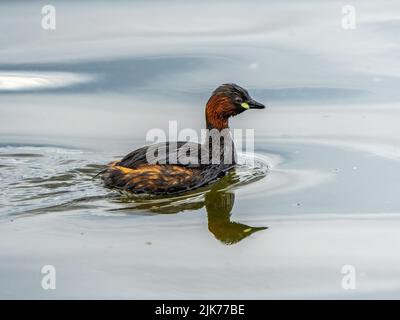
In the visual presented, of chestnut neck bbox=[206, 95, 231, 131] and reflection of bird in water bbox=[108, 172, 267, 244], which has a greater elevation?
chestnut neck bbox=[206, 95, 231, 131]

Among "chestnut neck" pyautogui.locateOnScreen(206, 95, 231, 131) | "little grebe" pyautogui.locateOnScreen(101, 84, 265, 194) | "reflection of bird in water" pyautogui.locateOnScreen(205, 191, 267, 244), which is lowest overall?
"reflection of bird in water" pyautogui.locateOnScreen(205, 191, 267, 244)

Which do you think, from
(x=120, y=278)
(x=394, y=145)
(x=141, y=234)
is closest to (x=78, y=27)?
(x=394, y=145)

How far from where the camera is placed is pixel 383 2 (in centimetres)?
1295

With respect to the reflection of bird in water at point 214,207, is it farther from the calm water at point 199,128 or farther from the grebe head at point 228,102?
the grebe head at point 228,102

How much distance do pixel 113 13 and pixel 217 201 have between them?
17.1 feet

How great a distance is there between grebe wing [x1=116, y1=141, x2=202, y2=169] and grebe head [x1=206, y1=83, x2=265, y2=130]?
2.08 ft

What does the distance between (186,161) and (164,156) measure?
0.24 meters

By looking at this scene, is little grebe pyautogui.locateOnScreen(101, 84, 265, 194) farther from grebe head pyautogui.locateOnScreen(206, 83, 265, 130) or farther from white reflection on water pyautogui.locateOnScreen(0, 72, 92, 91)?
white reflection on water pyautogui.locateOnScreen(0, 72, 92, 91)

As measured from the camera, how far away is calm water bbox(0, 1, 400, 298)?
6.80m

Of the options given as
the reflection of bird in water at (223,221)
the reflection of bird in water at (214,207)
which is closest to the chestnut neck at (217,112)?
the reflection of bird in water at (214,207)

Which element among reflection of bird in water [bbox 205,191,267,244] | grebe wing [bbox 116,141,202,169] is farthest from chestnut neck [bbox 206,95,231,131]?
reflection of bird in water [bbox 205,191,267,244]

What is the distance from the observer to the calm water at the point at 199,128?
680 cm

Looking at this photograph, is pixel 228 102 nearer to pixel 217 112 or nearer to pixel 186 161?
pixel 217 112

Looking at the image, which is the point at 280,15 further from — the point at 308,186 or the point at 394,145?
the point at 308,186
